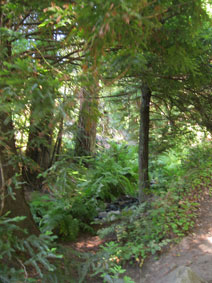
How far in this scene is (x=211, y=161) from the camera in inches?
292

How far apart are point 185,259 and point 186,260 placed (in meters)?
0.04

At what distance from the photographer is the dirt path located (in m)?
4.16

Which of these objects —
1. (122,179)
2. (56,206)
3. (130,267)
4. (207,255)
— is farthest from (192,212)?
(122,179)

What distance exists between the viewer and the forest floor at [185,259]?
4.17 meters

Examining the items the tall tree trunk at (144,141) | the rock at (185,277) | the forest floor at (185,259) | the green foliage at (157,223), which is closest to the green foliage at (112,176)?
the tall tree trunk at (144,141)

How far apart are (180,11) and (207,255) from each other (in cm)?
373

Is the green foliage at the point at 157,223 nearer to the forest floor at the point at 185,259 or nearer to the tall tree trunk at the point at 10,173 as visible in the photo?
the forest floor at the point at 185,259

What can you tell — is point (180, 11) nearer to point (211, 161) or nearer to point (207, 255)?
point (207, 255)

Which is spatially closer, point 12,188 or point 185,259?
point 12,188

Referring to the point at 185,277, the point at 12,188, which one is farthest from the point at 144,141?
the point at 12,188

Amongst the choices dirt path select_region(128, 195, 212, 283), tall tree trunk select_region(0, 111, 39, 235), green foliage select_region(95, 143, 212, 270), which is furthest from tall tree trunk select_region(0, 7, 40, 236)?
dirt path select_region(128, 195, 212, 283)

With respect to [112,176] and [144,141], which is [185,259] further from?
[112,176]

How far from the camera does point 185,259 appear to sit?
4445mm

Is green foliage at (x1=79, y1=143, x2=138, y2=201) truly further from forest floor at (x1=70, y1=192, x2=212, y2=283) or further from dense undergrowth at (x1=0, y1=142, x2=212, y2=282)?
forest floor at (x1=70, y1=192, x2=212, y2=283)
